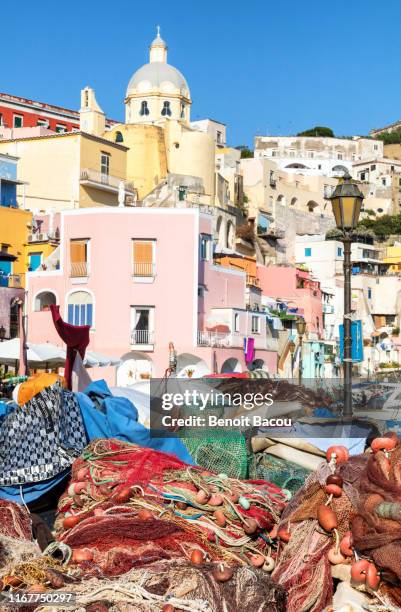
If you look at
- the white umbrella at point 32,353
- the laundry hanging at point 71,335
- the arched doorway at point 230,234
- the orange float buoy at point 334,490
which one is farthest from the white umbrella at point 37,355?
the arched doorway at point 230,234

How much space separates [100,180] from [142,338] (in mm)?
19187

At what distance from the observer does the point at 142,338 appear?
124ft

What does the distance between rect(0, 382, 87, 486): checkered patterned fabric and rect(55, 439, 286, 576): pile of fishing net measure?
0.29m

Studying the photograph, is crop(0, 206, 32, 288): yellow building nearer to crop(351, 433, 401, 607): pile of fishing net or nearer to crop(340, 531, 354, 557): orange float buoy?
crop(351, 433, 401, 607): pile of fishing net

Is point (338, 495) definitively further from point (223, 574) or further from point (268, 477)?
point (268, 477)

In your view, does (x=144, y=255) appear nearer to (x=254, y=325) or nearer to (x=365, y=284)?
(x=254, y=325)

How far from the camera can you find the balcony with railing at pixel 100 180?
53094 mm

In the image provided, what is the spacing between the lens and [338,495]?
684 cm

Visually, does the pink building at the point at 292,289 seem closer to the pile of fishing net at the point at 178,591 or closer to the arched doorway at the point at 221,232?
the arched doorway at the point at 221,232

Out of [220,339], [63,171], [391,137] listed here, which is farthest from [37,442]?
[391,137]

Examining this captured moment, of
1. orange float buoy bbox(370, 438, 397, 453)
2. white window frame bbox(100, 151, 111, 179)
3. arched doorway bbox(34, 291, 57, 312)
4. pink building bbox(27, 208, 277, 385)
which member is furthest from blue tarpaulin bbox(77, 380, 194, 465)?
white window frame bbox(100, 151, 111, 179)

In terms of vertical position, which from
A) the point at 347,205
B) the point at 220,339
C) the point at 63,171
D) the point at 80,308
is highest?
the point at 63,171

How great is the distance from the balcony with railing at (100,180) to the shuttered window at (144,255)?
14866mm

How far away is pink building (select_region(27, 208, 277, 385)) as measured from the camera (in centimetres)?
3769
